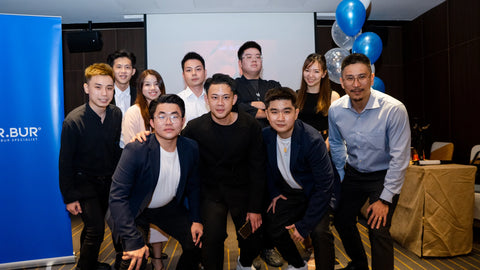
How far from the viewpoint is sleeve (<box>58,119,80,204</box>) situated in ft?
7.90

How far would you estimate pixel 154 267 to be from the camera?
274 centimetres

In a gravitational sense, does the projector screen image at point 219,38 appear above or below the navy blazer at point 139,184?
above

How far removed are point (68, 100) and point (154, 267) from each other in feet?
15.4

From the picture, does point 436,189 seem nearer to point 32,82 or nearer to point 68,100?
point 32,82

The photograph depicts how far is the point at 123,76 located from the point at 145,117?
2.62 ft

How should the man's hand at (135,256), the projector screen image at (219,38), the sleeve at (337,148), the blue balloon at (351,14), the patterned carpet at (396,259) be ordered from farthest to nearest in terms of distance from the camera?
the projector screen image at (219,38)
the blue balloon at (351,14)
the patterned carpet at (396,259)
the sleeve at (337,148)
the man's hand at (135,256)

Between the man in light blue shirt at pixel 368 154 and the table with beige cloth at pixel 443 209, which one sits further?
the table with beige cloth at pixel 443 209

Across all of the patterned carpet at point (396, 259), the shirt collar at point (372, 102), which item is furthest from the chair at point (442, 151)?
the shirt collar at point (372, 102)

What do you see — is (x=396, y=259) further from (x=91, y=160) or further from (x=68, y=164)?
(x=68, y=164)

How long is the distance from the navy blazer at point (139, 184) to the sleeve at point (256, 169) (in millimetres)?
388

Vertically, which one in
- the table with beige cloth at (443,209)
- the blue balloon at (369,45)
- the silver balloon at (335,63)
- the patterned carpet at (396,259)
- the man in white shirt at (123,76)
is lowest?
the patterned carpet at (396,259)

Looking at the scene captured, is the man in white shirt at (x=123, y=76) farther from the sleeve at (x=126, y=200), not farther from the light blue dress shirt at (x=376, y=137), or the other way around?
the light blue dress shirt at (x=376, y=137)

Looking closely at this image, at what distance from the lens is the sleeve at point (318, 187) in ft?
7.16

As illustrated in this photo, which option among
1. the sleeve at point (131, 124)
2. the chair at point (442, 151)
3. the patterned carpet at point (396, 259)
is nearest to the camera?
the sleeve at point (131, 124)
